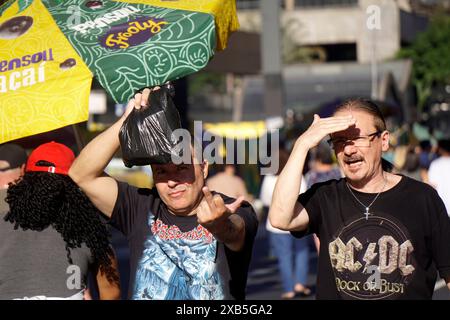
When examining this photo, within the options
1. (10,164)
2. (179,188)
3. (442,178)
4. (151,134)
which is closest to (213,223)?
(179,188)

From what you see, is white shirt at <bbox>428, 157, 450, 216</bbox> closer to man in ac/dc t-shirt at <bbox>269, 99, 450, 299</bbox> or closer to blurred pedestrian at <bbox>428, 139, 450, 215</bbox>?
blurred pedestrian at <bbox>428, 139, 450, 215</bbox>

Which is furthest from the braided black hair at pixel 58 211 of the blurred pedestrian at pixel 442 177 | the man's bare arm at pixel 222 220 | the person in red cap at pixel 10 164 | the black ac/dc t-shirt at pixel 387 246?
the blurred pedestrian at pixel 442 177

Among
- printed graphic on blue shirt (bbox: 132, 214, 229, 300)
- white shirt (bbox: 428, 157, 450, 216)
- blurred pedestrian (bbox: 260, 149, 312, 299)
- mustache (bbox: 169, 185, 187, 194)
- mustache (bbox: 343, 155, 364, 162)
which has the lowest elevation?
blurred pedestrian (bbox: 260, 149, 312, 299)

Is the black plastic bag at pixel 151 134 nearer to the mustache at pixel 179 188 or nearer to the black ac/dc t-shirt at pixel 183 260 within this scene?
the mustache at pixel 179 188

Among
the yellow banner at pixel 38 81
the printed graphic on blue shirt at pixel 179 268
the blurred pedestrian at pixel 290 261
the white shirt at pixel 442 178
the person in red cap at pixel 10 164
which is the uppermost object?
the yellow banner at pixel 38 81

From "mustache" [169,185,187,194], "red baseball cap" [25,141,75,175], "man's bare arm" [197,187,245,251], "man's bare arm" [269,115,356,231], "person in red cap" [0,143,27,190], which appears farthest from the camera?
"person in red cap" [0,143,27,190]

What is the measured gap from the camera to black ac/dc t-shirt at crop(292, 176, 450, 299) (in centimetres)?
473

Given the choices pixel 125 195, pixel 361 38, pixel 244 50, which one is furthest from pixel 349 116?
pixel 361 38

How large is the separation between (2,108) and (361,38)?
77668 mm

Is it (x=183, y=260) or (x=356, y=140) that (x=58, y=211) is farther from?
(x=356, y=140)

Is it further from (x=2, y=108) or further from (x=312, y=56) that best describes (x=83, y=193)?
(x=312, y=56)

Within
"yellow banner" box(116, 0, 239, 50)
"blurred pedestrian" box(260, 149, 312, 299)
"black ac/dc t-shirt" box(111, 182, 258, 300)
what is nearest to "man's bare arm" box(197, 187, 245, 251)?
"black ac/dc t-shirt" box(111, 182, 258, 300)

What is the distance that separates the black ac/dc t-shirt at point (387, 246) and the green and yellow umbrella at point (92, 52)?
97 centimetres

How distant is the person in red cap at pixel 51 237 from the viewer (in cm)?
529
